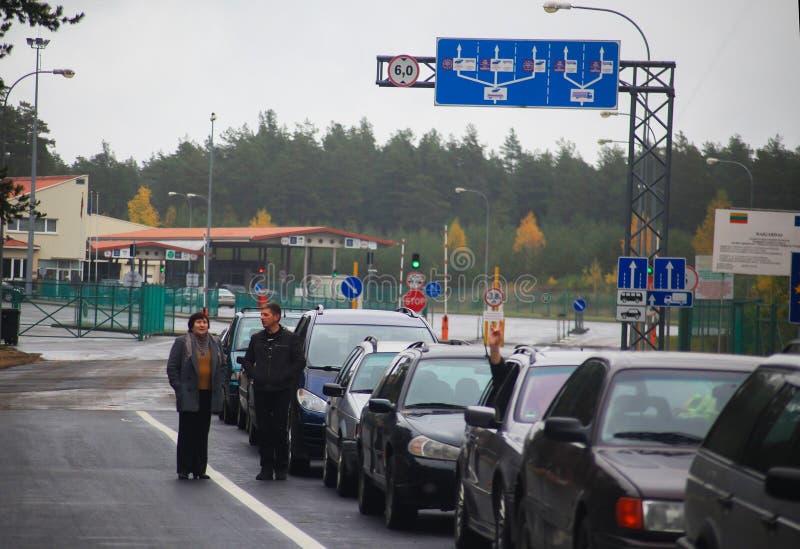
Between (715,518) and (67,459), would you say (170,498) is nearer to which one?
(67,459)

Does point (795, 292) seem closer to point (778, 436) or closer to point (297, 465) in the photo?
point (297, 465)

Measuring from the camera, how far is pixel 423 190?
164m

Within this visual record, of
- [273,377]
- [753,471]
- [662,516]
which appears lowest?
[273,377]

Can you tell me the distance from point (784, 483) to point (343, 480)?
9593 millimetres

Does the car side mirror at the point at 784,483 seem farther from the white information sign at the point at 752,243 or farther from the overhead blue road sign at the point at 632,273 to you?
the white information sign at the point at 752,243

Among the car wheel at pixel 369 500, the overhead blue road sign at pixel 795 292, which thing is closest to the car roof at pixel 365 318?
the overhead blue road sign at pixel 795 292

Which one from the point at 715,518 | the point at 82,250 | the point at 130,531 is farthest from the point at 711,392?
the point at 82,250

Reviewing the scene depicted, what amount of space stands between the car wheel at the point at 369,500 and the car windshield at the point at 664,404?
5.36 m

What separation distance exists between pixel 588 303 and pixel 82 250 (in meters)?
39.0

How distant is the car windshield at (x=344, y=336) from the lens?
56.1 feet

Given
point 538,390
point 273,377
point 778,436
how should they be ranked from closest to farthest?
point 778,436, point 538,390, point 273,377

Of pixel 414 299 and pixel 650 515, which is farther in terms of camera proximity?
pixel 414 299

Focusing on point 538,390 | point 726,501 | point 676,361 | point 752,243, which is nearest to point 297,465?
point 538,390

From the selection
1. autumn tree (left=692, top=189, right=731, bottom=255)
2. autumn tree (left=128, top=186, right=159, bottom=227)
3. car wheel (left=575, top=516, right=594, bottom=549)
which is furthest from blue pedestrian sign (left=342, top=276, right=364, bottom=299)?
autumn tree (left=128, top=186, right=159, bottom=227)
